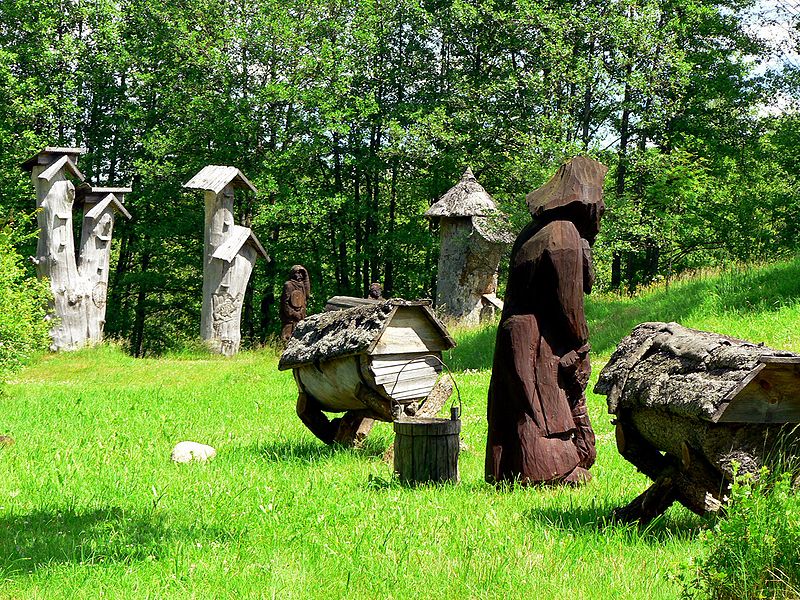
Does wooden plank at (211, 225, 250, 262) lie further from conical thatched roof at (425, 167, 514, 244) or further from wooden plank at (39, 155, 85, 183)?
conical thatched roof at (425, 167, 514, 244)

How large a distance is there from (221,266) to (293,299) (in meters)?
2.18

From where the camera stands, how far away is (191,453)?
8.52 metres

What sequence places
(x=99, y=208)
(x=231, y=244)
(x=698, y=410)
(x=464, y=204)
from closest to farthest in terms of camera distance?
(x=698, y=410), (x=231, y=244), (x=99, y=208), (x=464, y=204)

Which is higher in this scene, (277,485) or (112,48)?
(112,48)

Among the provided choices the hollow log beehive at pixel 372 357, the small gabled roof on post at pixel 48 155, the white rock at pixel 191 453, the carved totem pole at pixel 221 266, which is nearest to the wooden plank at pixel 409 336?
Result: the hollow log beehive at pixel 372 357

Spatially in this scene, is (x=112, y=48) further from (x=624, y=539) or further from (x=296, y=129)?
(x=624, y=539)

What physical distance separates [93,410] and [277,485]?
6.08m

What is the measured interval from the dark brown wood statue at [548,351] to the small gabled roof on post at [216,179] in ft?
50.2

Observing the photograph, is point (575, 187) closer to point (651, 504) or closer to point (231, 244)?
point (651, 504)

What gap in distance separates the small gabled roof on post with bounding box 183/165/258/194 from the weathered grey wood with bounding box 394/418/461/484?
15.2 m

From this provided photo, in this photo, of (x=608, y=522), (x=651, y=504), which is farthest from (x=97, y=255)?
(x=651, y=504)

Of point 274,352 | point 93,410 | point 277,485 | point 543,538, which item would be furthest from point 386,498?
point 274,352

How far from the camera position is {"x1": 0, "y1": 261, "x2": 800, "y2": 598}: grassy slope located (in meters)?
4.57

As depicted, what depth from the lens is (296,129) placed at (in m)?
29.3
